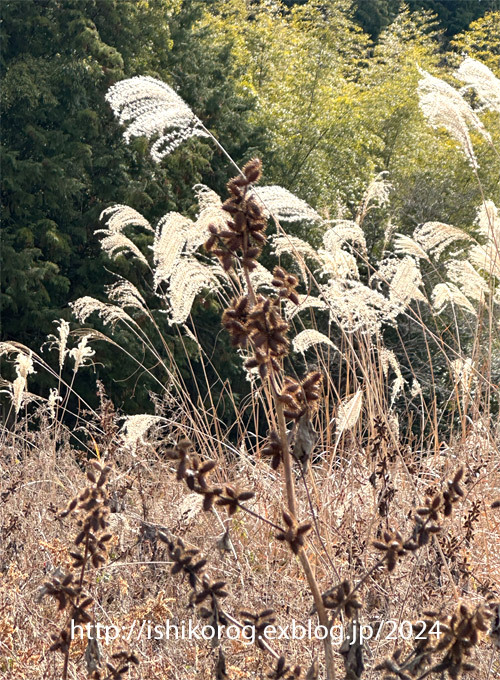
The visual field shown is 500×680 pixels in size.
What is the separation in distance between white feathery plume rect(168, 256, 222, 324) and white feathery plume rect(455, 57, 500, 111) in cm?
135

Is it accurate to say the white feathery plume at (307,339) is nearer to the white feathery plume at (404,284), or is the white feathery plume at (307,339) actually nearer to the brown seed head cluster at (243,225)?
the white feathery plume at (404,284)

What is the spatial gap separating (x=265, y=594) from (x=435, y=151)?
19964mm

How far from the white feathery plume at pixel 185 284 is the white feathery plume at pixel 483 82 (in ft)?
4.41

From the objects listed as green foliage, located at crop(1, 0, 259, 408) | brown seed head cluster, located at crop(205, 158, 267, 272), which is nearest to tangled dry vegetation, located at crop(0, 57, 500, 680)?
brown seed head cluster, located at crop(205, 158, 267, 272)

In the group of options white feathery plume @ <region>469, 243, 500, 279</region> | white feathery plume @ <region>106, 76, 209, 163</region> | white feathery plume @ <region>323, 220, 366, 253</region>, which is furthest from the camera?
white feathery plume @ <region>469, 243, 500, 279</region>

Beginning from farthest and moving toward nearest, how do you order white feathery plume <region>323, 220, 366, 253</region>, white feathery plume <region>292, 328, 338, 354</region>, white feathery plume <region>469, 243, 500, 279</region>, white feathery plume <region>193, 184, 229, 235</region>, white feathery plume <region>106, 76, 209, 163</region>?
white feathery plume <region>469, 243, 500, 279</region>, white feathery plume <region>323, 220, 366, 253</region>, white feathery plume <region>292, 328, 338, 354</region>, white feathery plume <region>193, 184, 229, 235</region>, white feathery plume <region>106, 76, 209, 163</region>

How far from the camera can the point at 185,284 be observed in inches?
132

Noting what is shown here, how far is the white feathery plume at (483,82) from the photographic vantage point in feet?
11.2

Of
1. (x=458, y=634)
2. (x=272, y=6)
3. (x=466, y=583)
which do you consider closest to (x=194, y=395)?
(x=466, y=583)

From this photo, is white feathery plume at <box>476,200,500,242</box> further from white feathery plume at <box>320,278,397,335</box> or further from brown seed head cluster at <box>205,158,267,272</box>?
brown seed head cluster at <box>205,158,267,272</box>

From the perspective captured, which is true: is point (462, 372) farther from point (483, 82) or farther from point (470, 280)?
point (483, 82)

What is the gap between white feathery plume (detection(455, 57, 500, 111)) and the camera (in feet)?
11.2

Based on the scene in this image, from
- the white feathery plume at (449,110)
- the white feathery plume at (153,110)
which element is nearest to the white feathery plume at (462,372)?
the white feathery plume at (449,110)

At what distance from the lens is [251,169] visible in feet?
3.67
